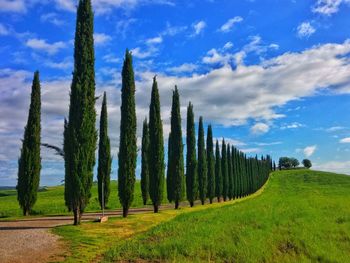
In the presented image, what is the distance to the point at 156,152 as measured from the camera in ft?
105

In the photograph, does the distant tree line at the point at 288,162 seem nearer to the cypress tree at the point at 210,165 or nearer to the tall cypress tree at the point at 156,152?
the cypress tree at the point at 210,165

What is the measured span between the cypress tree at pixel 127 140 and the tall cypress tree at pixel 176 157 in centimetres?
930

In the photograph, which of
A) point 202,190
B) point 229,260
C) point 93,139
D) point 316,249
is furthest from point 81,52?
point 202,190

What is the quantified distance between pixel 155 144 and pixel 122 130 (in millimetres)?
4906

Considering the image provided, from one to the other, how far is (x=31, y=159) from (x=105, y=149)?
29.0 feet

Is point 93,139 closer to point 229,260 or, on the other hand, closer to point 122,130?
point 122,130

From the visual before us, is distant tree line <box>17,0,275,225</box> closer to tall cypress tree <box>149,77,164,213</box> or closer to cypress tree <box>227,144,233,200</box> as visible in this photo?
tall cypress tree <box>149,77,164,213</box>

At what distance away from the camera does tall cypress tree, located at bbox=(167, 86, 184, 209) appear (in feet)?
118

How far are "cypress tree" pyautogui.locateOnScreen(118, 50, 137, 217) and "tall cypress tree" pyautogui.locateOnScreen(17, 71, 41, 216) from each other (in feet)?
26.9

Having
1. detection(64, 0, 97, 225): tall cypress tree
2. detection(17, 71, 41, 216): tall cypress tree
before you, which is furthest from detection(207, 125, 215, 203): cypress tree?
detection(64, 0, 97, 225): tall cypress tree

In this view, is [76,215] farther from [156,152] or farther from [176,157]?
[176,157]

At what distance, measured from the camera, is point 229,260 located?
13.7 meters

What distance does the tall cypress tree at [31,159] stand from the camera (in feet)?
101

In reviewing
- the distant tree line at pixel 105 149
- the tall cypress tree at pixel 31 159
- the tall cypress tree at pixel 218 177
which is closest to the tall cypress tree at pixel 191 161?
the distant tree line at pixel 105 149
